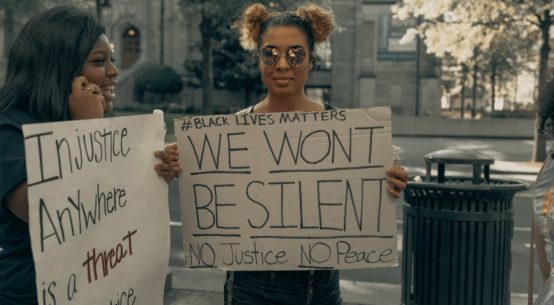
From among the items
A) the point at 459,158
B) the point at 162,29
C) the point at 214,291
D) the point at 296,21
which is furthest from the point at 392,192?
the point at 162,29

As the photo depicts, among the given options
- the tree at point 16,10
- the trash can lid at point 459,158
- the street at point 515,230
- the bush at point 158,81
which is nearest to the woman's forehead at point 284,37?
the trash can lid at point 459,158

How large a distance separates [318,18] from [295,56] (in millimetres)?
222

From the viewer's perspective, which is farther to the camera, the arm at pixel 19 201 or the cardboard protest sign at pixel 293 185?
the cardboard protest sign at pixel 293 185

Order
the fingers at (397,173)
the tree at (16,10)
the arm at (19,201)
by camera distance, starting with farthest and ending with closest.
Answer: the tree at (16,10) < the fingers at (397,173) < the arm at (19,201)

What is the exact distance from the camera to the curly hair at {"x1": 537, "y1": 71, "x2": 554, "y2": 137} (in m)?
2.22

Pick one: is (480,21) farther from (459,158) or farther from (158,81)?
(158,81)

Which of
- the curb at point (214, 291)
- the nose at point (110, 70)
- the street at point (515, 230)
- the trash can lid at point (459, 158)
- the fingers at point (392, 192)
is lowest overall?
the street at point (515, 230)

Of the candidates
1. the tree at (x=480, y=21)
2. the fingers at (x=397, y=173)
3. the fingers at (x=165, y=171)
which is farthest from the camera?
the tree at (x=480, y=21)

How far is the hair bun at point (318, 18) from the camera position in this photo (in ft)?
8.86

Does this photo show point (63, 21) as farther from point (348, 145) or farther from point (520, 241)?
point (520, 241)

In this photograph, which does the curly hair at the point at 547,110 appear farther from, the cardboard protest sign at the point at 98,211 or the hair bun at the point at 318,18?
the cardboard protest sign at the point at 98,211

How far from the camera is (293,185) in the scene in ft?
8.84

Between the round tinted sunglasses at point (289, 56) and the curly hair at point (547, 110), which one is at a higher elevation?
the round tinted sunglasses at point (289, 56)

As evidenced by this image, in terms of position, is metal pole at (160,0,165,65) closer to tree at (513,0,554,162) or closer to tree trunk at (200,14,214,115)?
tree trunk at (200,14,214,115)
